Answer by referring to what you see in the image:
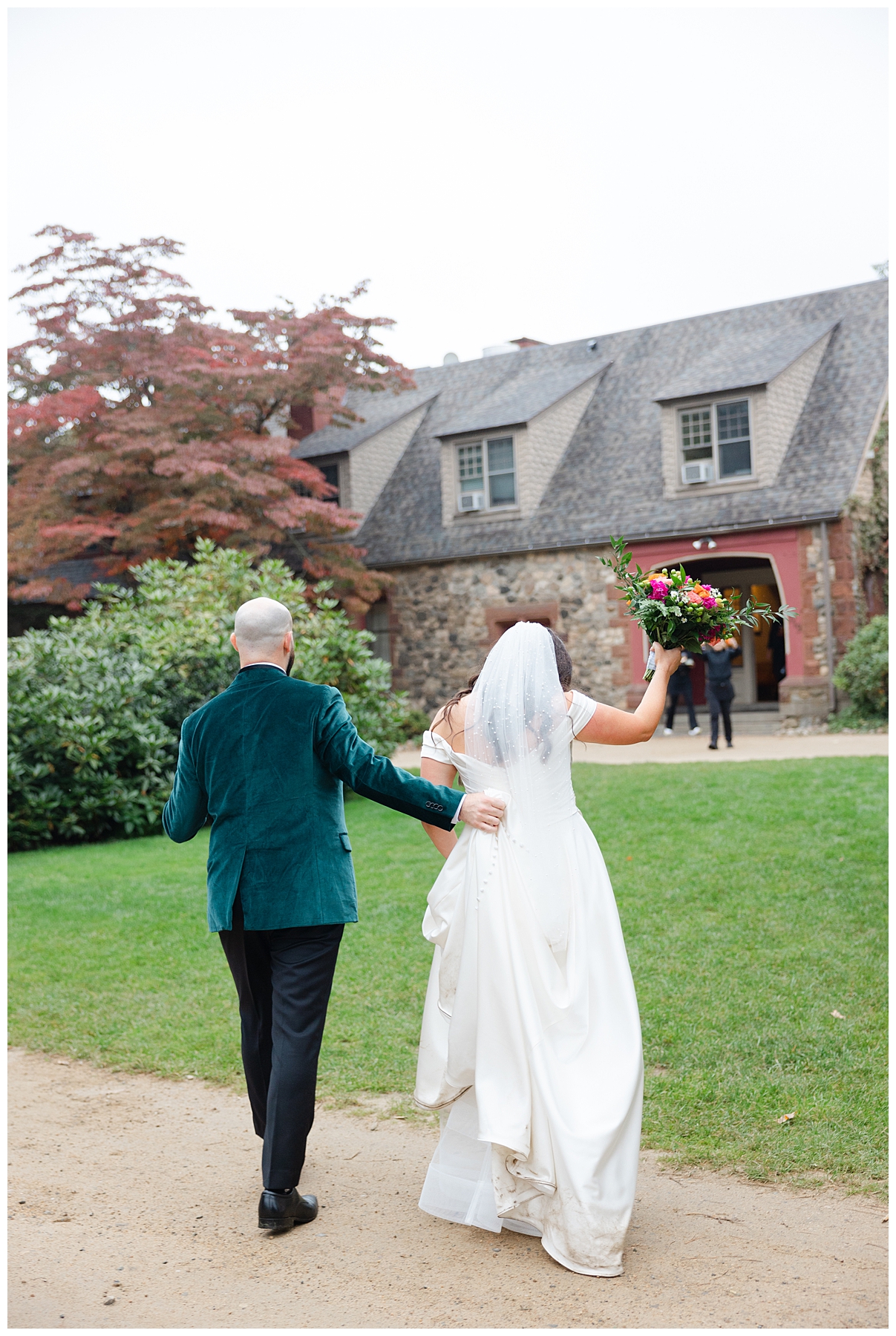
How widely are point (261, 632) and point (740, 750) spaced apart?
1248cm

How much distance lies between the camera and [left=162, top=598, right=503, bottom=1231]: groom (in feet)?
12.0

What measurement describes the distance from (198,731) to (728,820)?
7.02m

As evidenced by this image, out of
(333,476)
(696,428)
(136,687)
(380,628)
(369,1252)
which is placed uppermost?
(696,428)

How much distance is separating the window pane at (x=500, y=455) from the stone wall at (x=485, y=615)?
174cm

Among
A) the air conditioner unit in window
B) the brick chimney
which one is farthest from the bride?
the brick chimney

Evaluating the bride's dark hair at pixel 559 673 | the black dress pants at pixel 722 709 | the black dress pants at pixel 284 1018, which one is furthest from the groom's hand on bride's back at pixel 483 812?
the black dress pants at pixel 722 709

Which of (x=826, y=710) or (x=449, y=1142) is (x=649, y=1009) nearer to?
(x=449, y=1142)

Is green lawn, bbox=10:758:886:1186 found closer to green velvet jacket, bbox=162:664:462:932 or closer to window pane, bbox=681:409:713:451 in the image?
green velvet jacket, bbox=162:664:462:932

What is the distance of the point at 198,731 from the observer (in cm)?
379

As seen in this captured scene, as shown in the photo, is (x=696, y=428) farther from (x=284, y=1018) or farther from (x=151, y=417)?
(x=284, y=1018)

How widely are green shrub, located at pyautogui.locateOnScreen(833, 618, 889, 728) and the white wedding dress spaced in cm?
1427

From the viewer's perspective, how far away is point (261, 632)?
3.77m

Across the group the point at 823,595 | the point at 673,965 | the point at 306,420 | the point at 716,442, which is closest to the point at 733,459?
the point at 716,442

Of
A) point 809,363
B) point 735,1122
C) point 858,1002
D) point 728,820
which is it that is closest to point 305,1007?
point 735,1122
